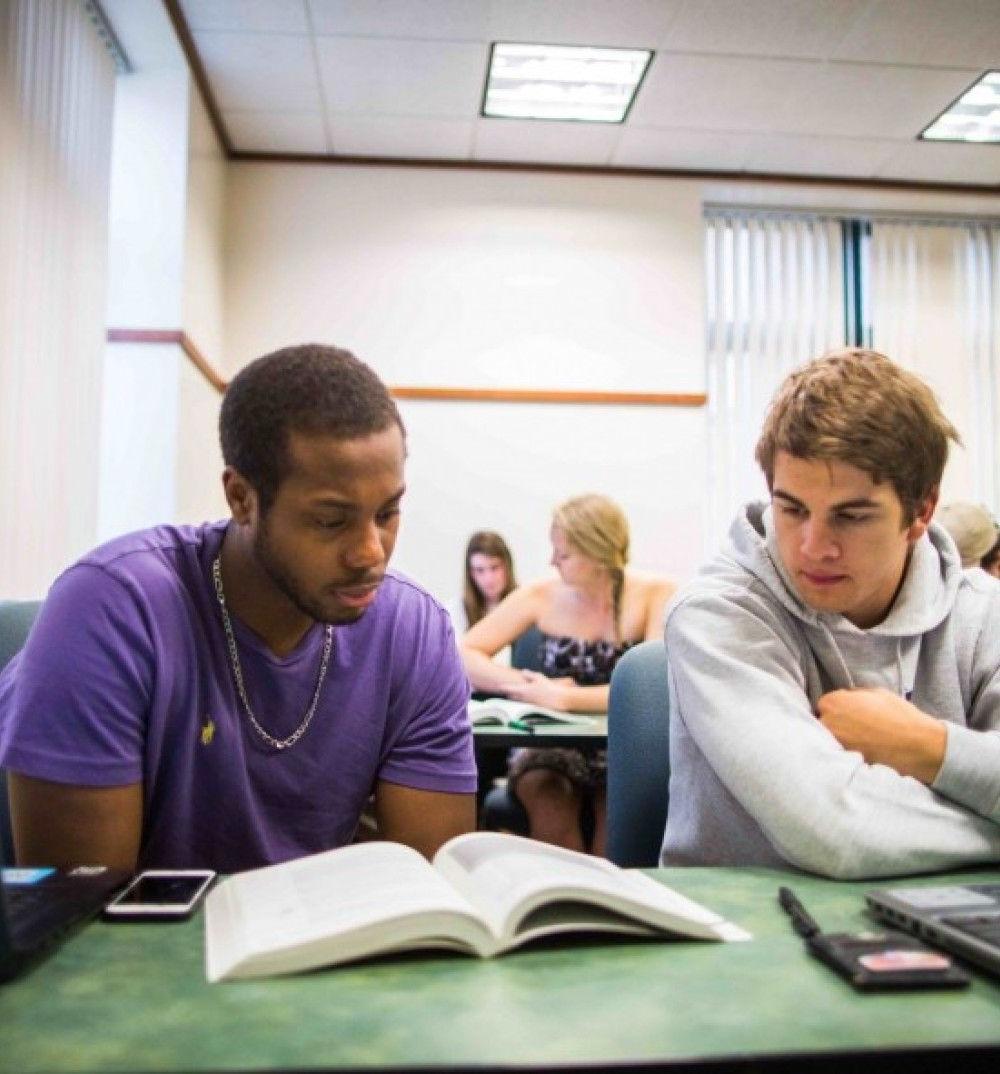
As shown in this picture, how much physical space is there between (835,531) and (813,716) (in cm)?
22

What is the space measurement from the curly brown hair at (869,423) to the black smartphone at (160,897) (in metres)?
0.83

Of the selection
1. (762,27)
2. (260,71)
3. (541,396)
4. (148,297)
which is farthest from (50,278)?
(762,27)

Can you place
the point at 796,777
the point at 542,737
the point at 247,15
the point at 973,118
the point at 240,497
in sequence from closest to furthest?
the point at 796,777, the point at 240,497, the point at 542,737, the point at 247,15, the point at 973,118

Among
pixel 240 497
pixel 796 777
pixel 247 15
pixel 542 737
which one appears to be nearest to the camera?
pixel 796 777

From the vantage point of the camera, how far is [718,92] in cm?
419

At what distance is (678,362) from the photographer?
16.6 ft

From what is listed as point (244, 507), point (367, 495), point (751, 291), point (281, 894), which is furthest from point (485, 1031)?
point (751, 291)

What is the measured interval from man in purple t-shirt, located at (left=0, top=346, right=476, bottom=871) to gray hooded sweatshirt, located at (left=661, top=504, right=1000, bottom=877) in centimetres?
33

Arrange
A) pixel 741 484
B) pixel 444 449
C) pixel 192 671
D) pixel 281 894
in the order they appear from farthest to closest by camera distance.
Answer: pixel 741 484
pixel 444 449
pixel 192 671
pixel 281 894

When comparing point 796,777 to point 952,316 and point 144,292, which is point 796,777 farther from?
point 952,316

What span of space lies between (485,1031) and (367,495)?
0.69m

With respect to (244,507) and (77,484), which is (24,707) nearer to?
(244,507)

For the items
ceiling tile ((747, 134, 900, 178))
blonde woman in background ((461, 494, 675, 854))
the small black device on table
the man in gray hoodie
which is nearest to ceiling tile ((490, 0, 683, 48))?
ceiling tile ((747, 134, 900, 178))

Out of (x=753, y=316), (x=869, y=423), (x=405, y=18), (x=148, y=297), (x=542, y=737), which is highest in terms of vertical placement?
(x=405, y=18)
